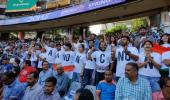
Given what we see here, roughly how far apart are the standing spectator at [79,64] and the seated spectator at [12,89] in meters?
3.03

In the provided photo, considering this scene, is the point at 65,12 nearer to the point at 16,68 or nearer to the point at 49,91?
the point at 16,68

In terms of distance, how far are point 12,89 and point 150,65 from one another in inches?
99.9

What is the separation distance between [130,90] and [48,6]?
2560 centimetres

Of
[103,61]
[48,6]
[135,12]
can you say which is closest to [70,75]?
[103,61]

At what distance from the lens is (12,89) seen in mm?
6160

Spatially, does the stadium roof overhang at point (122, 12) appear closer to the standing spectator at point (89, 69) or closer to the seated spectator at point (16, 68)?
the seated spectator at point (16, 68)

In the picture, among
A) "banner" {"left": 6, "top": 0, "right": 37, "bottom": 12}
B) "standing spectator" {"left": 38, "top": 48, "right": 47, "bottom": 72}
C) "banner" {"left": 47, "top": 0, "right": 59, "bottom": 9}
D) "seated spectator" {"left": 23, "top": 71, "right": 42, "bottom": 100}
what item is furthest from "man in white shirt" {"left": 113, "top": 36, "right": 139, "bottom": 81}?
"banner" {"left": 6, "top": 0, "right": 37, "bottom": 12}

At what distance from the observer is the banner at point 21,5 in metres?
31.1

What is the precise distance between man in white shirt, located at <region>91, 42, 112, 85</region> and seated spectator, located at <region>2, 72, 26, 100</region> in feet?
8.41

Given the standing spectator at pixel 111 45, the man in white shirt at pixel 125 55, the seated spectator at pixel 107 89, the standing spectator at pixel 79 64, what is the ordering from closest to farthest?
1. the seated spectator at pixel 107 89
2. the man in white shirt at pixel 125 55
3. the standing spectator at pixel 111 45
4. the standing spectator at pixel 79 64

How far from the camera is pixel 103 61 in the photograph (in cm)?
836

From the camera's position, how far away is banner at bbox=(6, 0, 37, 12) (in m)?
31.1

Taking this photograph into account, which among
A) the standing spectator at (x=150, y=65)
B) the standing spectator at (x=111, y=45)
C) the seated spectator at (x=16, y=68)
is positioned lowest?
the seated spectator at (x=16, y=68)

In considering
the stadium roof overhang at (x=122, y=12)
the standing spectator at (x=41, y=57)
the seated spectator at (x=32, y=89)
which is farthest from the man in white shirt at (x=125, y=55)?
the stadium roof overhang at (x=122, y=12)
